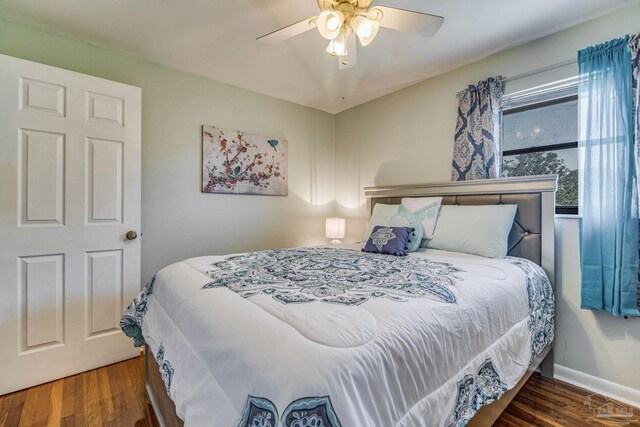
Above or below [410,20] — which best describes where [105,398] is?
below

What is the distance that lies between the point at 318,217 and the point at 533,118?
2.39 m

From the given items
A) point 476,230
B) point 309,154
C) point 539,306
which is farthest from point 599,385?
point 309,154

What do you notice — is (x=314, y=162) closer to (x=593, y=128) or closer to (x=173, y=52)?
(x=173, y=52)

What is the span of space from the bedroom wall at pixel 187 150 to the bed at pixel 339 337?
3.71ft

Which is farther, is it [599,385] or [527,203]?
[527,203]

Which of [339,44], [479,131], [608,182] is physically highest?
[339,44]

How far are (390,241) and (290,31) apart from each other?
1549 millimetres

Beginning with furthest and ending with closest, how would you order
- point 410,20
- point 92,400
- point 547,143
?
point 547,143, point 92,400, point 410,20

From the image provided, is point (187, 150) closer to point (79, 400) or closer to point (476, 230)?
point (79, 400)

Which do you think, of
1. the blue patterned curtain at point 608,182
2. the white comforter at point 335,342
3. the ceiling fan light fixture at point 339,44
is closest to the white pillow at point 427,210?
the white comforter at point 335,342

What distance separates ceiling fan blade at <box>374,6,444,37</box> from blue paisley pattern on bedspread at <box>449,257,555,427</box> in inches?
58.1

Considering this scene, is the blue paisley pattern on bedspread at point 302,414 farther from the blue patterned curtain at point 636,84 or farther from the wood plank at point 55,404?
the blue patterned curtain at point 636,84

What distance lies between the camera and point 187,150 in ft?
9.09

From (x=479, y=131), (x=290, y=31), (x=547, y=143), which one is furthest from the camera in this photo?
(x=479, y=131)
